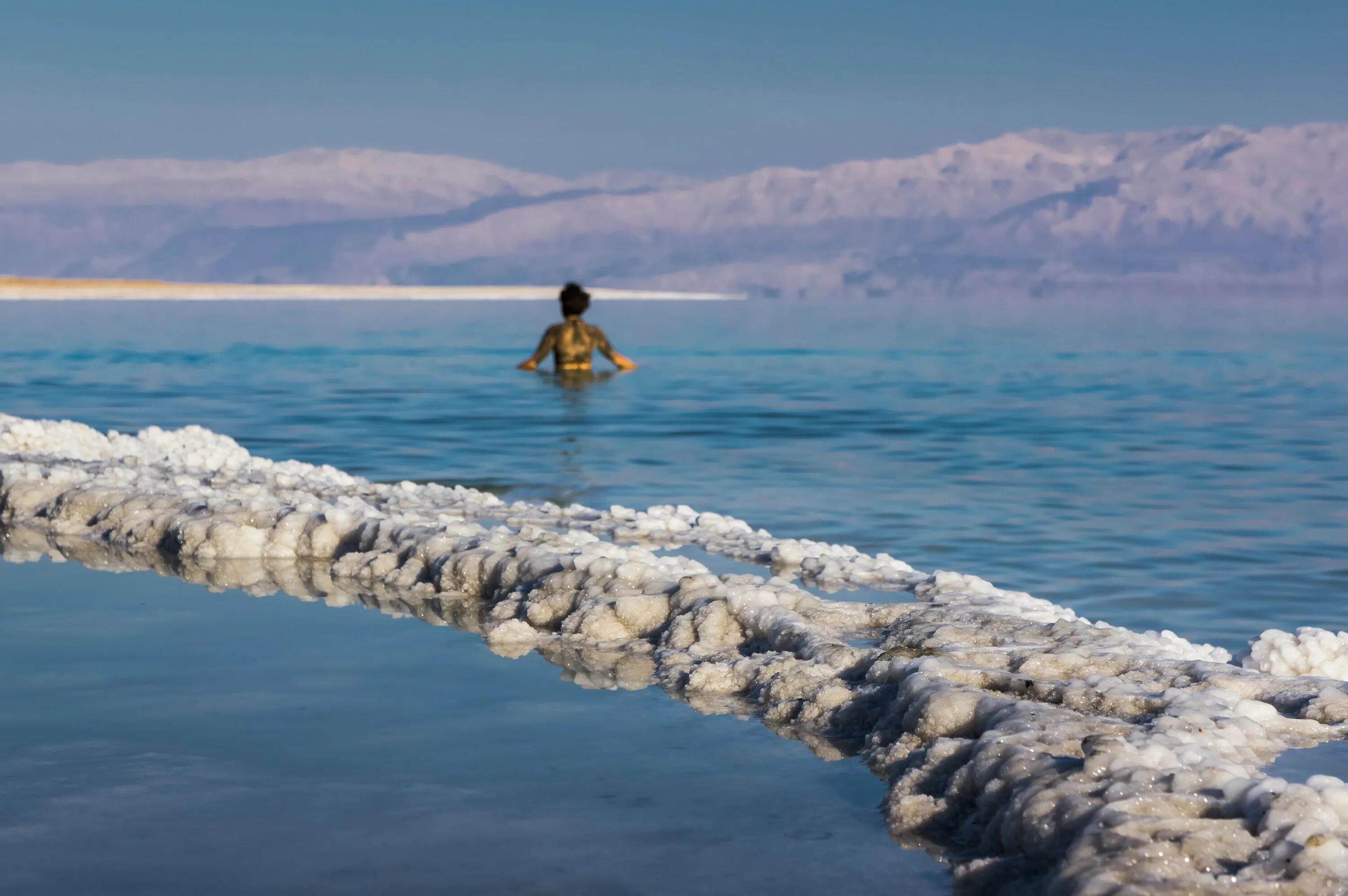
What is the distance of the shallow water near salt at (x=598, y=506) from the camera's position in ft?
11.2

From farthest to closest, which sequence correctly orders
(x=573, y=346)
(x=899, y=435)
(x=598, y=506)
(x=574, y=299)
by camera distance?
(x=573, y=346), (x=574, y=299), (x=899, y=435), (x=598, y=506)

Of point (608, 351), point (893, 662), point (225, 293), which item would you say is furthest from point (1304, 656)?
point (225, 293)

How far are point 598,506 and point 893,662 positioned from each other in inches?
227

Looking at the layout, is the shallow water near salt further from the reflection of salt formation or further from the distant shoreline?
the distant shoreline

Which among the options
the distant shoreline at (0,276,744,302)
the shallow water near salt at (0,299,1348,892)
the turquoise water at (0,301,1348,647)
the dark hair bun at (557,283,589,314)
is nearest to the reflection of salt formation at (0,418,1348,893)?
the shallow water near salt at (0,299,1348,892)

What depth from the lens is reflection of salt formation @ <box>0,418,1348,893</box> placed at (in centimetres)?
311

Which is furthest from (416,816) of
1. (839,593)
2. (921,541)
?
(921,541)

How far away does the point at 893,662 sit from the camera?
4.40m

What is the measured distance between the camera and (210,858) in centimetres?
323

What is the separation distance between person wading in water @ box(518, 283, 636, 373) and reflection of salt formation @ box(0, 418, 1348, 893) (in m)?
11.4

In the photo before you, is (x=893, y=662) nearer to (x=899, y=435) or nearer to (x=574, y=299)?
(x=899, y=435)

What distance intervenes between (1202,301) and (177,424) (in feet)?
341

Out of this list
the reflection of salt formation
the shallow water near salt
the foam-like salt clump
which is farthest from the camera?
the foam-like salt clump

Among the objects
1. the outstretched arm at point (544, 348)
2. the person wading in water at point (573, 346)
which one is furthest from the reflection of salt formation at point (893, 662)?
the person wading in water at point (573, 346)
